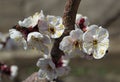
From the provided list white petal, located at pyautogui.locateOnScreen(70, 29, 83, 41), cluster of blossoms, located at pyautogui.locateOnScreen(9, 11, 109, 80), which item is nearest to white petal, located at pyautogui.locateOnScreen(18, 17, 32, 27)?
cluster of blossoms, located at pyautogui.locateOnScreen(9, 11, 109, 80)

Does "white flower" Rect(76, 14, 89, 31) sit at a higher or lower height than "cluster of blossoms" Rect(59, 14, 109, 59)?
higher

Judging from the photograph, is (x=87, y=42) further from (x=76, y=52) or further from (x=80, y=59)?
(x=80, y=59)

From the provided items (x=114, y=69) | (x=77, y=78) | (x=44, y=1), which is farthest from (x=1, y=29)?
(x=114, y=69)

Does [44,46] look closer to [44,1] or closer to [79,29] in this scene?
[79,29]

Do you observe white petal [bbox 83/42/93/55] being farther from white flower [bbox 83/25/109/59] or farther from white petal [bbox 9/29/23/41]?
white petal [bbox 9/29/23/41]

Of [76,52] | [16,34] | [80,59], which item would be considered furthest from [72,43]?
[80,59]
